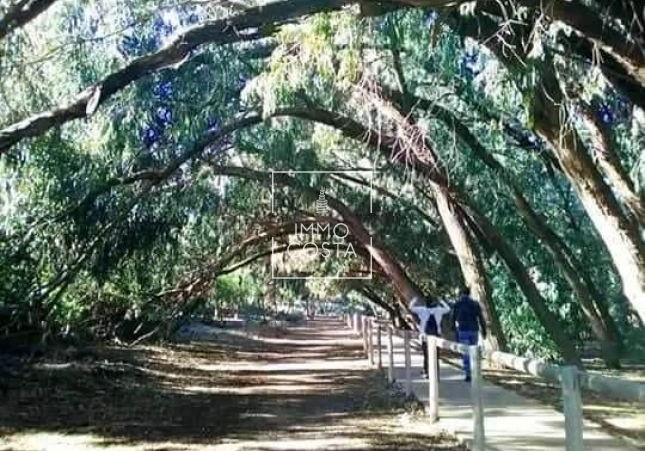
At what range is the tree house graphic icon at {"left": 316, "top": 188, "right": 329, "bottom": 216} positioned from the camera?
2270 centimetres

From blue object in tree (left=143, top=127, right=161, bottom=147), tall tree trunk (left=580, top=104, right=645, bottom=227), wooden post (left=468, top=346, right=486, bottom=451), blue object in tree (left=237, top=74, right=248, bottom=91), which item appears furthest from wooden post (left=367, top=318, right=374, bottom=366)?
wooden post (left=468, top=346, right=486, bottom=451)

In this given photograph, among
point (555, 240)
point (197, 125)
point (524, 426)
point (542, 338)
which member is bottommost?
point (524, 426)

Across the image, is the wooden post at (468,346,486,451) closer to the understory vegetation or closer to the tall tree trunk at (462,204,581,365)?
the understory vegetation

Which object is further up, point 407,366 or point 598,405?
point 407,366

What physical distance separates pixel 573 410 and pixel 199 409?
33.9ft

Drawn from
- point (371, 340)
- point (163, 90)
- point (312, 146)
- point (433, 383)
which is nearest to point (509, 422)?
point (433, 383)

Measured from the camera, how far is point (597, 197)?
972cm

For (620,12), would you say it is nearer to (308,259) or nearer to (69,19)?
(69,19)

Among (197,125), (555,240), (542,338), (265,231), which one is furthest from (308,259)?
(197,125)

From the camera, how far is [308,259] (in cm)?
3198

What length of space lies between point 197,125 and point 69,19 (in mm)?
2772

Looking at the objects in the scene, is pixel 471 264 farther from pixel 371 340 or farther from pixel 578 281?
pixel 371 340

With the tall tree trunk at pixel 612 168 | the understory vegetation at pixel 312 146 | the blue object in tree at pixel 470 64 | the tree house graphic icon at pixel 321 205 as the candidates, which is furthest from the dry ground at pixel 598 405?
the tree house graphic icon at pixel 321 205

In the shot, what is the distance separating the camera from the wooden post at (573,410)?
4836mm
